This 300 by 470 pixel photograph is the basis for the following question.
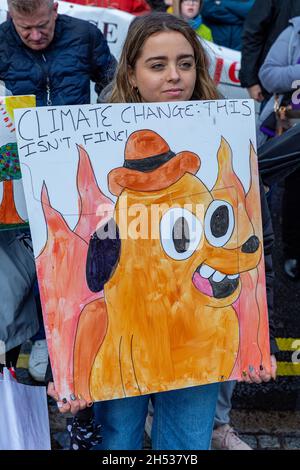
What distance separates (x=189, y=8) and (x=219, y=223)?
10.2 ft

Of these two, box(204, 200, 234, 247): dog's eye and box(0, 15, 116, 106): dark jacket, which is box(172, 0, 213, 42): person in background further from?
box(204, 200, 234, 247): dog's eye

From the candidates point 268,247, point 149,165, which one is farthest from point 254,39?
point 149,165

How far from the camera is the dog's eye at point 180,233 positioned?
2.06 m

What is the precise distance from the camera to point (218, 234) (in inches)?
82.8

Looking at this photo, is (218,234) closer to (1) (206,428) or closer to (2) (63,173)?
(2) (63,173)

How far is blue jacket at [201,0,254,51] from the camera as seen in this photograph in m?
5.52

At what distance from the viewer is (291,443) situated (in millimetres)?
3117

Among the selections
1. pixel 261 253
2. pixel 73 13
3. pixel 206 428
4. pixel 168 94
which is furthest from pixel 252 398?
pixel 73 13

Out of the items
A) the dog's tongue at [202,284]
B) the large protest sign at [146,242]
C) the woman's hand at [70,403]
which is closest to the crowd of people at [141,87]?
the woman's hand at [70,403]

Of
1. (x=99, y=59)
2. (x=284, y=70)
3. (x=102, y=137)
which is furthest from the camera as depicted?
(x=284, y=70)

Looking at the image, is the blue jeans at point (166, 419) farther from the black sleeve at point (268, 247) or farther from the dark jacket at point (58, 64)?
the dark jacket at point (58, 64)

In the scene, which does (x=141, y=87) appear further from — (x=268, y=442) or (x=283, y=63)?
(x=283, y=63)

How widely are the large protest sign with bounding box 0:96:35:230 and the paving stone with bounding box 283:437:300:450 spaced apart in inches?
63.8

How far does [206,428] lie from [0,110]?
1156mm
